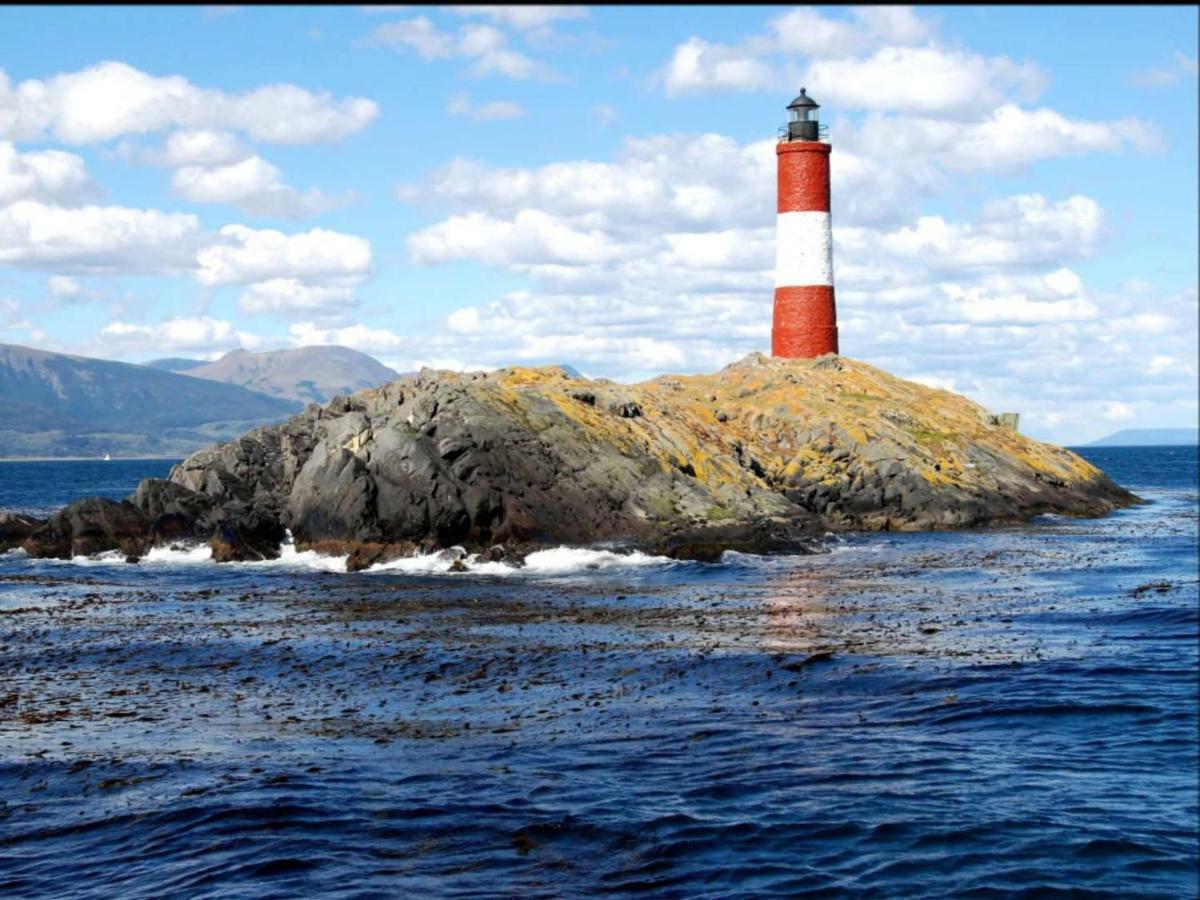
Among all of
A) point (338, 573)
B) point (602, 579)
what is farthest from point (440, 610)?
point (338, 573)

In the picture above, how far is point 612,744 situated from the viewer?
2088cm

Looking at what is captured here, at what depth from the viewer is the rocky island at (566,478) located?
4988 centimetres

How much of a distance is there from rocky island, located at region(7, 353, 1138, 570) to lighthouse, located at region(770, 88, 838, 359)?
223 inches

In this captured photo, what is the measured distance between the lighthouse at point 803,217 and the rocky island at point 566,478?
5.68 meters

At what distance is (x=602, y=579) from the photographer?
4338 cm

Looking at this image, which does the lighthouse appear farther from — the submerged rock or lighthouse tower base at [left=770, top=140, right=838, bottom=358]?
the submerged rock

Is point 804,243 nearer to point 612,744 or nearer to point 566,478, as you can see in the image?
point 566,478

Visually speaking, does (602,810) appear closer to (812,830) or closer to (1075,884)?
(812,830)

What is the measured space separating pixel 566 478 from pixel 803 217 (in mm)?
27928

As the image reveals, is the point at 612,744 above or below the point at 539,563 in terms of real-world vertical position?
below

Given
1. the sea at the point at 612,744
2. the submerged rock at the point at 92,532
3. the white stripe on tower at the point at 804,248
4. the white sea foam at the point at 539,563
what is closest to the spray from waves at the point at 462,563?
the white sea foam at the point at 539,563

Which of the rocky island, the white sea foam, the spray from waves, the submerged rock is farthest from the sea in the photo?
the submerged rock

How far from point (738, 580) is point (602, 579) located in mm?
4517

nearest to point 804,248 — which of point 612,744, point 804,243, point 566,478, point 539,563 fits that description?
point 804,243
